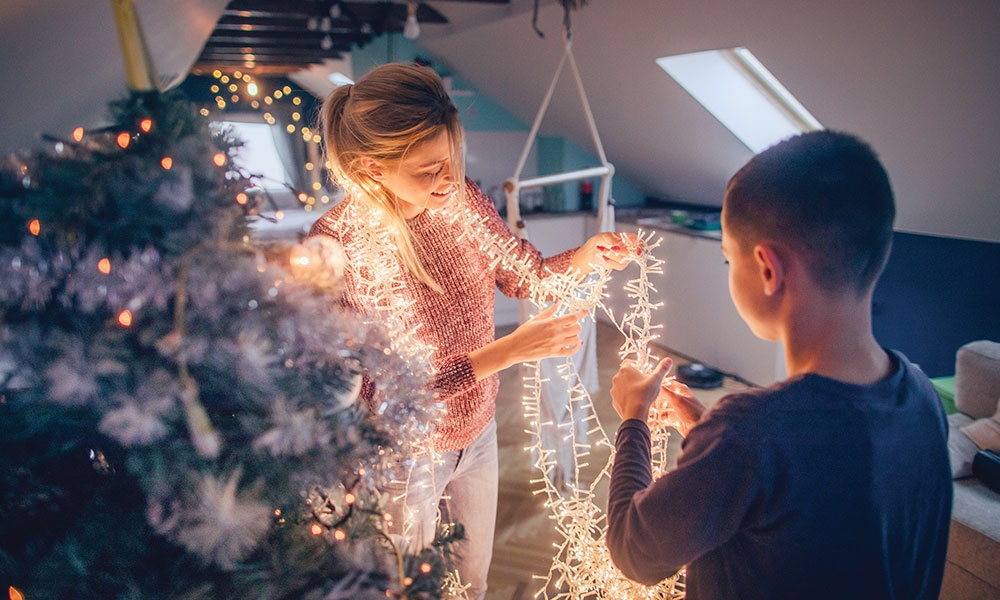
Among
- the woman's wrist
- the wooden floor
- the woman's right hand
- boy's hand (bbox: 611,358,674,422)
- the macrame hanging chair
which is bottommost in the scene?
the wooden floor

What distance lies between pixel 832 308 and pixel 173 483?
2.39ft

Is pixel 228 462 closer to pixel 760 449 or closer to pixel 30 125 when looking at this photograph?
pixel 760 449

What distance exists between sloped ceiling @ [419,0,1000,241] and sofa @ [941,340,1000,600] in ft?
2.55

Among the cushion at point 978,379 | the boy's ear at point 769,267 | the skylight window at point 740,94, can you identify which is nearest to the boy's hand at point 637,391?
the boy's ear at point 769,267

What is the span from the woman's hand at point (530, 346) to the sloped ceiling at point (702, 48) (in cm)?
69

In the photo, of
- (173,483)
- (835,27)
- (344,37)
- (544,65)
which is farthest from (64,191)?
(344,37)

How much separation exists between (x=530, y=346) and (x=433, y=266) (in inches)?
10.8

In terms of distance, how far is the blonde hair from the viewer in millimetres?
1066

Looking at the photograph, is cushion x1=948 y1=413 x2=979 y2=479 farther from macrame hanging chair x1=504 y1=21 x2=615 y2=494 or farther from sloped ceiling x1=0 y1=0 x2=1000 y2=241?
macrame hanging chair x1=504 y1=21 x2=615 y2=494

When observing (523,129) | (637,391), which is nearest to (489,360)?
(637,391)

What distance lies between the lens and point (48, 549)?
0.59 meters

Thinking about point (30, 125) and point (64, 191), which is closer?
point (64, 191)

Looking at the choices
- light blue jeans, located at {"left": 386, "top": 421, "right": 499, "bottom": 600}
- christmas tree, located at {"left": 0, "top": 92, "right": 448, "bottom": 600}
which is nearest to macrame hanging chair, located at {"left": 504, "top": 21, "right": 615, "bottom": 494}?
light blue jeans, located at {"left": 386, "top": 421, "right": 499, "bottom": 600}

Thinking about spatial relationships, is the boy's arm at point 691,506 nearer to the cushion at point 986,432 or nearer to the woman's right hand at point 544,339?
the woman's right hand at point 544,339
